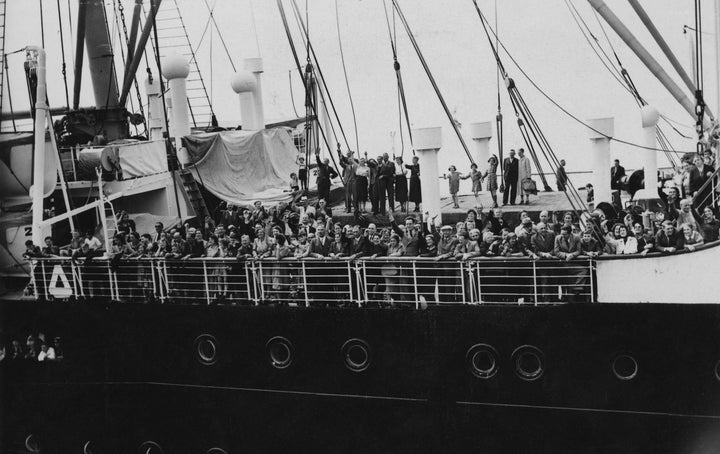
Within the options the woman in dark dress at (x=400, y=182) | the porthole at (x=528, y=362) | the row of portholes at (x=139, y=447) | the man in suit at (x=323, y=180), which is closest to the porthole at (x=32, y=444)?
the row of portholes at (x=139, y=447)

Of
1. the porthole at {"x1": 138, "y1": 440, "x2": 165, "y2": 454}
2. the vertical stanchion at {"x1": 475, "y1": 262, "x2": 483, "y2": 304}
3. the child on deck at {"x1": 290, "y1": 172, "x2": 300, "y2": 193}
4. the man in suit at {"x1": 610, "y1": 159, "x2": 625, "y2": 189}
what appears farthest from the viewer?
the child on deck at {"x1": 290, "y1": 172, "x2": 300, "y2": 193}

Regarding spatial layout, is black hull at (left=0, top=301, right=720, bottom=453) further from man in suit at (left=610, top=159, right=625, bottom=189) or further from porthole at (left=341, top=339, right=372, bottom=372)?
man in suit at (left=610, top=159, right=625, bottom=189)

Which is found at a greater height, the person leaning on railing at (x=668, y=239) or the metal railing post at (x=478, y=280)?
the person leaning on railing at (x=668, y=239)

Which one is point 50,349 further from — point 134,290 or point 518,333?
point 518,333

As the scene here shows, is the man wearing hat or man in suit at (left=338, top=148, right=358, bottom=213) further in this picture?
man in suit at (left=338, top=148, right=358, bottom=213)

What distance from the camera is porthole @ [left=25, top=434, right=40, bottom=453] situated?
1698 centimetres

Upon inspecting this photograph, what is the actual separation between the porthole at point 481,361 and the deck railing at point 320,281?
715 millimetres

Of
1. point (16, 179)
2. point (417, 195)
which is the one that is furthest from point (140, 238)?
point (417, 195)

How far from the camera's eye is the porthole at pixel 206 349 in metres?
15.4

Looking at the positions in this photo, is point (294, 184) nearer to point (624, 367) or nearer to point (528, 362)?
point (528, 362)

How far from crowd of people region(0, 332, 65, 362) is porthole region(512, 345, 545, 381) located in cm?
864

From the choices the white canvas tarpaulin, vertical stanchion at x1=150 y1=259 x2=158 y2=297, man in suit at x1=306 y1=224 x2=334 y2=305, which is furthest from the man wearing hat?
the white canvas tarpaulin

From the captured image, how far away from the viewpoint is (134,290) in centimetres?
1664

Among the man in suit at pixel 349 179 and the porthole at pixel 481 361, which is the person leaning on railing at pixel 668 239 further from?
the man in suit at pixel 349 179
